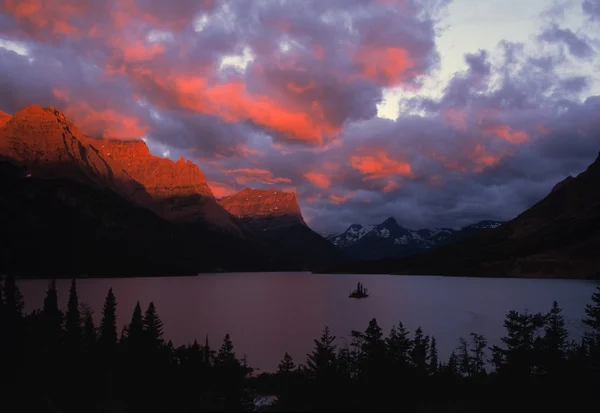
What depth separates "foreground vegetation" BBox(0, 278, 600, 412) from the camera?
41.4 m

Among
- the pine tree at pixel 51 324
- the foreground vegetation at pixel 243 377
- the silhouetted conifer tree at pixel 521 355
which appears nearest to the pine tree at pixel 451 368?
the foreground vegetation at pixel 243 377

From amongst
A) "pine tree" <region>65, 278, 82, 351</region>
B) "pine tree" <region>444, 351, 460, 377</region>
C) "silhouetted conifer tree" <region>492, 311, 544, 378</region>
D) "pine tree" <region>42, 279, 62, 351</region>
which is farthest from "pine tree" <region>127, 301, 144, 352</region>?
"silhouetted conifer tree" <region>492, 311, 544, 378</region>

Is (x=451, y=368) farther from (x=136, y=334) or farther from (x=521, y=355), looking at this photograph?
(x=136, y=334)

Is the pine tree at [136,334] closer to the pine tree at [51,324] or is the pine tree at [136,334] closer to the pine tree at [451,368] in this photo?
the pine tree at [51,324]

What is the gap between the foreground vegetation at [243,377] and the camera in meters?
41.4

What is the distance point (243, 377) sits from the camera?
60375 mm

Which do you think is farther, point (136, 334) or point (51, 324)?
point (51, 324)

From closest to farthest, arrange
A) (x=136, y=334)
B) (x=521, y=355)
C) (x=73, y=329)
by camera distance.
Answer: (x=521, y=355) < (x=136, y=334) < (x=73, y=329)

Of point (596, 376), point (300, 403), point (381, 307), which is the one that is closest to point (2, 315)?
point (300, 403)

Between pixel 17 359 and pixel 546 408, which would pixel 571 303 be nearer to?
pixel 546 408

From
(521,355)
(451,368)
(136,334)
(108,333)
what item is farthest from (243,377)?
(521,355)

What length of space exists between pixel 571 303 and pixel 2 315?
187m

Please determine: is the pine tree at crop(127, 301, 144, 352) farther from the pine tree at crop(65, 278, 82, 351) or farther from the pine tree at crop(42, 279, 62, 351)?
the pine tree at crop(42, 279, 62, 351)

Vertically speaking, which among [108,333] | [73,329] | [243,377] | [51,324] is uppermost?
[51,324]
